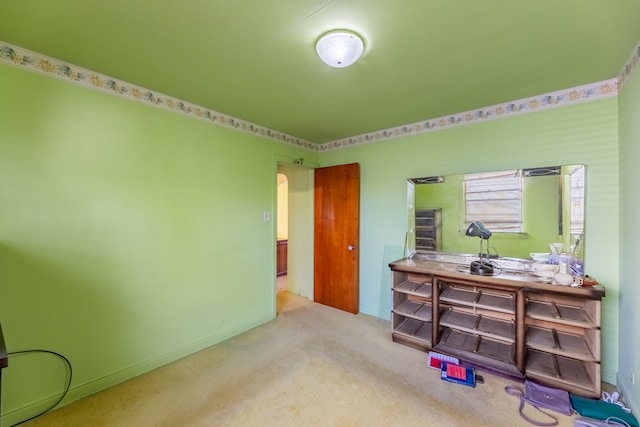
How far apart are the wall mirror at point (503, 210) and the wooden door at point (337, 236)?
2.50 ft

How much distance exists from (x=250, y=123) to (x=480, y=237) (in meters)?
2.77

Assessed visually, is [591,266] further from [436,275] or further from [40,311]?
[40,311]

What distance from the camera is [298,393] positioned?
2098mm

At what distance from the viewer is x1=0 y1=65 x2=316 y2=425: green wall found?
1.83 metres

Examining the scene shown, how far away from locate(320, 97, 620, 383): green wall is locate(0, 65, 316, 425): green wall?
165cm

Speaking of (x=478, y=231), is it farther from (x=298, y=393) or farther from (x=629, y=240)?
(x=298, y=393)

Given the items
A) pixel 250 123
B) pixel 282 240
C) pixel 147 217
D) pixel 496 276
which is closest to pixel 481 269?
pixel 496 276

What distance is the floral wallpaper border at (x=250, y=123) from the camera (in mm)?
1873

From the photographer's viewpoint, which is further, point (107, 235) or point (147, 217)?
point (147, 217)

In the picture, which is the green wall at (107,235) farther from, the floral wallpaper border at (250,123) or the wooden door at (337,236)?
the wooden door at (337,236)

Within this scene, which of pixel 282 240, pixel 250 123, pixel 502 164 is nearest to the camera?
pixel 502 164

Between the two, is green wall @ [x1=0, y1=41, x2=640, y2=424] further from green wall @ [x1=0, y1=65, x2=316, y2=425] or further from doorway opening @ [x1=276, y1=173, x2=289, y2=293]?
doorway opening @ [x1=276, y1=173, x2=289, y2=293]

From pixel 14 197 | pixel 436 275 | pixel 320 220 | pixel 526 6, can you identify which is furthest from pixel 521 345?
pixel 14 197

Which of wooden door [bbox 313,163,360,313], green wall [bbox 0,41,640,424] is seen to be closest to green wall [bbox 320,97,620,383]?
green wall [bbox 0,41,640,424]
